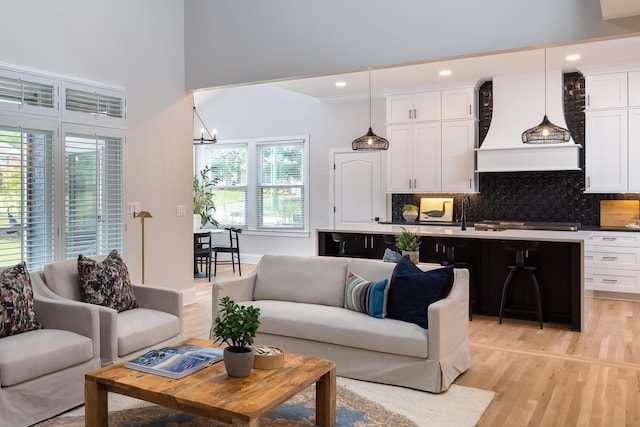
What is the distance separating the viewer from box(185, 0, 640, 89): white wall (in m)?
4.47

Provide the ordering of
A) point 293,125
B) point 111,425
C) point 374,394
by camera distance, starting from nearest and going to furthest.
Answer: point 111,425
point 374,394
point 293,125

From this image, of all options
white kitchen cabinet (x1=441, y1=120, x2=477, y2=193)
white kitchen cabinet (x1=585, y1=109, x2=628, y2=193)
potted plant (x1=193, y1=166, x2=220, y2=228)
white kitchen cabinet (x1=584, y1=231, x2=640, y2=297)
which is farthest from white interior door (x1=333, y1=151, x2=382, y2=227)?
white kitchen cabinet (x1=584, y1=231, x2=640, y2=297)

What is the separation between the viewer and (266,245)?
9781mm

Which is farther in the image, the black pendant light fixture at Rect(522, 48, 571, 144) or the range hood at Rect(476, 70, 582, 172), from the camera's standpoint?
the range hood at Rect(476, 70, 582, 172)

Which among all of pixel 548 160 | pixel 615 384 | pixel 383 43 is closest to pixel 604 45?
pixel 548 160

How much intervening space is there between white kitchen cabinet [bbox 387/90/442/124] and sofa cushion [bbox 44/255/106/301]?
5572 millimetres

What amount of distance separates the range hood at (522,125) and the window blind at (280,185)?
320 cm

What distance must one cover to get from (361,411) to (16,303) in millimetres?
2207

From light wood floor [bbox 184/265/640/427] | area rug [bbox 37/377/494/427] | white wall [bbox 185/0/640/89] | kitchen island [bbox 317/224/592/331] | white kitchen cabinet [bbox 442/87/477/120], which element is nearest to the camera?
area rug [bbox 37/377/494/427]

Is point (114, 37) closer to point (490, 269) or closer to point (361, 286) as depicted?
point (361, 286)

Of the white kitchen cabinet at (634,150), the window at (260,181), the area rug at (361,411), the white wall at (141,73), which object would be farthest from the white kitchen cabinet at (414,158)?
the area rug at (361,411)

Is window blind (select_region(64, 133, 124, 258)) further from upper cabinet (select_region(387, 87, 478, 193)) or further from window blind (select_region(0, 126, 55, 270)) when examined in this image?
upper cabinet (select_region(387, 87, 478, 193))

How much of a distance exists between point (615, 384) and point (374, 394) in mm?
1707

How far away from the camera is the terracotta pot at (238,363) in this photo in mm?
2664
